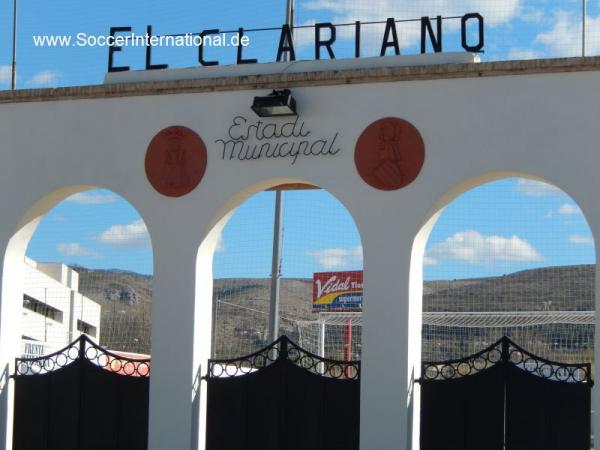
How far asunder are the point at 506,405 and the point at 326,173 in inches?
144

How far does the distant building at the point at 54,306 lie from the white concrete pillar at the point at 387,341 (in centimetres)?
3955

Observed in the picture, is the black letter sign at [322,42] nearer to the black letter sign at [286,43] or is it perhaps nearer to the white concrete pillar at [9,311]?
the black letter sign at [286,43]

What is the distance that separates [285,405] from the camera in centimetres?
1374

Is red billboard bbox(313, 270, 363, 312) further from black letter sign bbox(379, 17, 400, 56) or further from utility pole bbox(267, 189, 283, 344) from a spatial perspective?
black letter sign bbox(379, 17, 400, 56)

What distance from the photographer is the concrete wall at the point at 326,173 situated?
1259 cm

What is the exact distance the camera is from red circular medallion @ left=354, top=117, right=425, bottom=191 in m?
13.1

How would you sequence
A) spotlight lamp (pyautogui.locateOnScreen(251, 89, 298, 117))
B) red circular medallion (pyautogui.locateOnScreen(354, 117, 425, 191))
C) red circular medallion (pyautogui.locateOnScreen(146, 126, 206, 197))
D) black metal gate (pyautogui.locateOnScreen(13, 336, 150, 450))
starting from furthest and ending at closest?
black metal gate (pyautogui.locateOnScreen(13, 336, 150, 450)) < red circular medallion (pyautogui.locateOnScreen(146, 126, 206, 197)) < spotlight lamp (pyautogui.locateOnScreen(251, 89, 298, 117)) < red circular medallion (pyautogui.locateOnScreen(354, 117, 425, 191))

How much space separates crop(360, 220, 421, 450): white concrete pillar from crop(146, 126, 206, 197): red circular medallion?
2487 mm

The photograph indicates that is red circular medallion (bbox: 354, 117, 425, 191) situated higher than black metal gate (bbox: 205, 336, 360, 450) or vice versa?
red circular medallion (bbox: 354, 117, 425, 191)

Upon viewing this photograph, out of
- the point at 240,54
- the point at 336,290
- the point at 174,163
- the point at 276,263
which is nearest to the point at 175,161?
the point at 174,163

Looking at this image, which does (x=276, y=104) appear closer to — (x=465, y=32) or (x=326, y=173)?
(x=326, y=173)

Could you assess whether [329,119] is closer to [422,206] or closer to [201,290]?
[422,206]

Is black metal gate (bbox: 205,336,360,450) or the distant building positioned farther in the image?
the distant building

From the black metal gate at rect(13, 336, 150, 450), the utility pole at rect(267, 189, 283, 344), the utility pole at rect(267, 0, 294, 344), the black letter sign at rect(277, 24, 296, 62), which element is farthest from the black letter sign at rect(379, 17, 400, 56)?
the utility pole at rect(267, 189, 283, 344)
